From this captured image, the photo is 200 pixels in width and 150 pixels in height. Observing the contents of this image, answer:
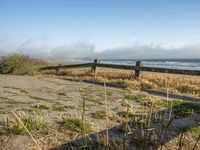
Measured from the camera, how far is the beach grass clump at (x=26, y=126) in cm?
452

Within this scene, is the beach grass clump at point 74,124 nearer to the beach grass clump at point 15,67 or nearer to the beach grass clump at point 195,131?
the beach grass clump at point 195,131

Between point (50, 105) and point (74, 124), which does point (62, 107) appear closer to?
point (50, 105)

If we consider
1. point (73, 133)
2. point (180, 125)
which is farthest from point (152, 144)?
point (180, 125)

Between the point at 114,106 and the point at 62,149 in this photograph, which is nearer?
the point at 62,149

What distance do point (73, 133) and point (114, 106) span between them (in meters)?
2.18

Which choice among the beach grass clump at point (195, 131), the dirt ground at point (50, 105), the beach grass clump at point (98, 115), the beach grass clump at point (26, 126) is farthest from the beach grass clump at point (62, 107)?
the beach grass clump at point (195, 131)

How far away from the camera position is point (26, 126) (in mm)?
4629

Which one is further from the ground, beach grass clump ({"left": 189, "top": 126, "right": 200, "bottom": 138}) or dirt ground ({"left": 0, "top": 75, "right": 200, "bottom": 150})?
dirt ground ({"left": 0, "top": 75, "right": 200, "bottom": 150})

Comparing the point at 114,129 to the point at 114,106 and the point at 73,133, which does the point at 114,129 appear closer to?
the point at 73,133

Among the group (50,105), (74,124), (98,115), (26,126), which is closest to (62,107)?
(50,105)

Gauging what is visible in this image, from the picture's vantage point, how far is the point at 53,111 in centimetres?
591

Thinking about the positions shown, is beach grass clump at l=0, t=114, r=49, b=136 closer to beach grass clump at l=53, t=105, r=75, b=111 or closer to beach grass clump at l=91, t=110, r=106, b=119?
beach grass clump at l=91, t=110, r=106, b=119

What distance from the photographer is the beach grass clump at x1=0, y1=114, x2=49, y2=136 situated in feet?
14.8

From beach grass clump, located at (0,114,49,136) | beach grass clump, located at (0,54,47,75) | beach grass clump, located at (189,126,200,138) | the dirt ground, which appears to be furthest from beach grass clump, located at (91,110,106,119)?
beach grass clump, located at (0,54,47,75)
